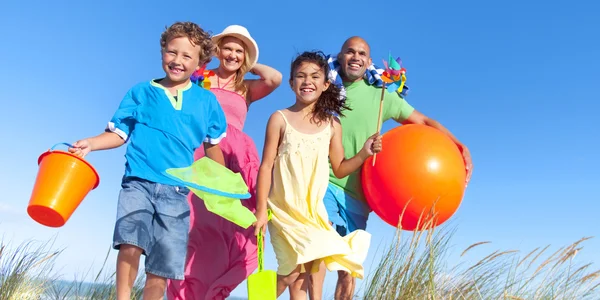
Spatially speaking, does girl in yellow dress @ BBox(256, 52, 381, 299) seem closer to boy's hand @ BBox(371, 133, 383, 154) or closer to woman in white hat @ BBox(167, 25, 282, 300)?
boy's hand @ BBox(371, 133, 383, 154)

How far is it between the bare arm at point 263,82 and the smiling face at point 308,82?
0.76 metres

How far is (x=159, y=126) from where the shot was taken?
352 cm

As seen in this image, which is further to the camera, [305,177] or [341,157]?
[341,157]

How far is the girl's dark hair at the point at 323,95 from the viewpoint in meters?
4.08

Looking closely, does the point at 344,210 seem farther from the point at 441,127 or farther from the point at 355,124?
the point at 441,127

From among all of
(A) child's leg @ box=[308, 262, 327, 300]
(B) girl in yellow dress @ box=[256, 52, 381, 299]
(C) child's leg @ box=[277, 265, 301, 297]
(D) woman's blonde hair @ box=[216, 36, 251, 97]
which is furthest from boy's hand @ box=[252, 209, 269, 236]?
(D) woman's blonde hair @ box=[216, 36, 251, 97]

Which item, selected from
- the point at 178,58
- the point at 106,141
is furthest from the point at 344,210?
the point at 106,141

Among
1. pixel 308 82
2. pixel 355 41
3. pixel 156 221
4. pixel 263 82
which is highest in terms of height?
pixel 355 41

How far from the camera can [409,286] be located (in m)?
3.88

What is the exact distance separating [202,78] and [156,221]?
165 centimetres

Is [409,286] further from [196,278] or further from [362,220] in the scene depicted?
[196,278]

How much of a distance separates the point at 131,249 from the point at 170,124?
80 centimetres

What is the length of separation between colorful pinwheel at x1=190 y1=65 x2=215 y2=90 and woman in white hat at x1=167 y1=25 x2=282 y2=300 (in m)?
0.04

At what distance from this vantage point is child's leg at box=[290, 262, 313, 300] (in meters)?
3.74
